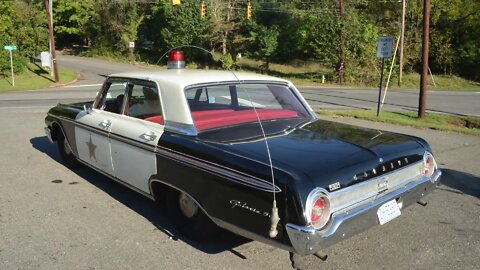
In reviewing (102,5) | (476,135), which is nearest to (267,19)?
(102,5)

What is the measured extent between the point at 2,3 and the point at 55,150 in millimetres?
36847

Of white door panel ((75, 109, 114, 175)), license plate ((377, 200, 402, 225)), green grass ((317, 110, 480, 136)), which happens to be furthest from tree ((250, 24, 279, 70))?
license plate ((377, 200, 402, 225))

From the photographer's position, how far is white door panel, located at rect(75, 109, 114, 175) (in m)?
5.07

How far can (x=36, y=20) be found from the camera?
145 ft

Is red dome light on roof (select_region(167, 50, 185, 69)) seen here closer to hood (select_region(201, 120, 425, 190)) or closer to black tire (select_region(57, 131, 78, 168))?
hood (select_region(201, 120, 425, 190))

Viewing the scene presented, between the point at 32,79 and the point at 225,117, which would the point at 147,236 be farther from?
the point at 32,79

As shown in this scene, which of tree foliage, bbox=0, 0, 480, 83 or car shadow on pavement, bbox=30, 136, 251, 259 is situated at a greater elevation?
tree foliage, bbox=0, 0, 480, 83

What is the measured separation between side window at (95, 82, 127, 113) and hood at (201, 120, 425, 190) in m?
1.54

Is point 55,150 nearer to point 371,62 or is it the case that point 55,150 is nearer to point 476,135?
point 476,135

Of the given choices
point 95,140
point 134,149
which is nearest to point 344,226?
point 134,149

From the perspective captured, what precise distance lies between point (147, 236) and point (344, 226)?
1934 mm

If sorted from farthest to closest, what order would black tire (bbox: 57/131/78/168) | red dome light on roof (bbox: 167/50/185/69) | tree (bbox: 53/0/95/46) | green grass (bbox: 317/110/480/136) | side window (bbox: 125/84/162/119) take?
tree (bbox: 53/0/95/46)
green grass (bbox: 317/110/480/136)
black tire (bbox: 57/131/78/168)
red dome light on roof (bbox: 167/50/185/69)
side window (bbox: 125/84/162/119)

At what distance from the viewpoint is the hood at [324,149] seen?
3.28 meters

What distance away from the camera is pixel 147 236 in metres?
4.26
